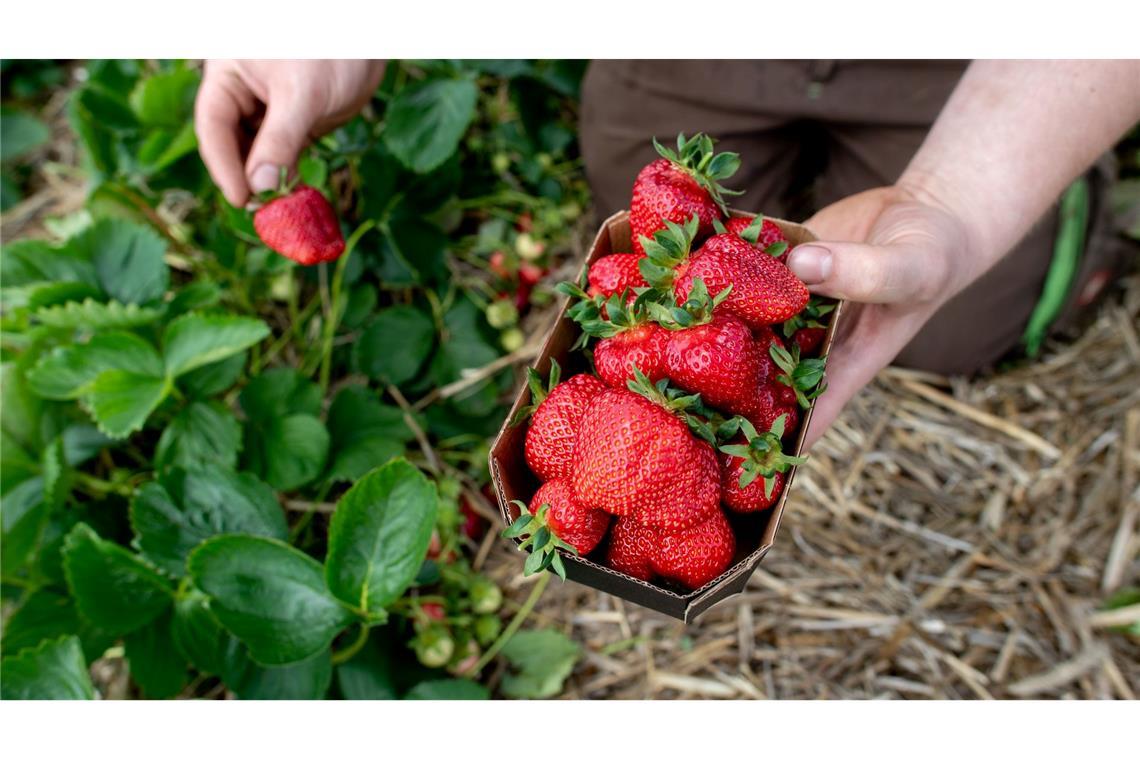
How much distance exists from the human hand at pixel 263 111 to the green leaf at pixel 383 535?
0.50 meters

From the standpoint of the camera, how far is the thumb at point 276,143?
4.04ft

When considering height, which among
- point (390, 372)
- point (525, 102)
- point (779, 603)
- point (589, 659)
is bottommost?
point (589, 659)

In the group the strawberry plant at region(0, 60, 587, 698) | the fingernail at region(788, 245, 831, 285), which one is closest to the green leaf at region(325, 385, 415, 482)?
the strawberry plant at region(0, 60, 587, 698)

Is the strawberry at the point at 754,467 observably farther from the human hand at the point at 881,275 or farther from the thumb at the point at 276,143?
the thumb at the point at 276,143

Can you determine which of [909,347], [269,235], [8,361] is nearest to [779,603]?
[909,347]

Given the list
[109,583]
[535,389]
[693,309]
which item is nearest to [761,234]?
[693,309]

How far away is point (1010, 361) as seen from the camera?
1639 millimetres

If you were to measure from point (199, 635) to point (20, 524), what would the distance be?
32 cm

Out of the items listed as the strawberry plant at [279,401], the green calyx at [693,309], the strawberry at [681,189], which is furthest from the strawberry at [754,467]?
the strawberry plant at [279,401]

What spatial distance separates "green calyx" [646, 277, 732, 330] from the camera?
2.55ft

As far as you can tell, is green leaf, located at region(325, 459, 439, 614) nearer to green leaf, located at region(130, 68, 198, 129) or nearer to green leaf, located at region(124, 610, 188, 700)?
green leaf, located at region(124, 610, 188, 700)

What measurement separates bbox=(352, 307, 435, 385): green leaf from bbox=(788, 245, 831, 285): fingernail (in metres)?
0.81

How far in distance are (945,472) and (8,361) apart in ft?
5.17

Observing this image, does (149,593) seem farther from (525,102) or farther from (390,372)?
(525,102)
